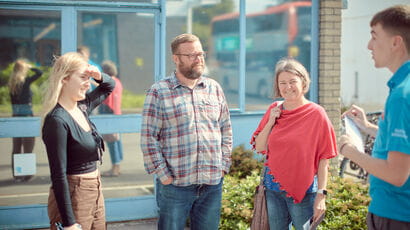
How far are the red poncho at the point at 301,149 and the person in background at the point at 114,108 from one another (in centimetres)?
261

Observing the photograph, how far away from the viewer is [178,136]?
11.9 feet

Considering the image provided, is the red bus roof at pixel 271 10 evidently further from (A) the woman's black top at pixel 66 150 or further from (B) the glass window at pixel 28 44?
(A) the woman's black top at pixel 66 150

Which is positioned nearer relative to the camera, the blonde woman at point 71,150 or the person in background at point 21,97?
the blonde woman at point 71,150

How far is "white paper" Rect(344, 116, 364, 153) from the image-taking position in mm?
2658

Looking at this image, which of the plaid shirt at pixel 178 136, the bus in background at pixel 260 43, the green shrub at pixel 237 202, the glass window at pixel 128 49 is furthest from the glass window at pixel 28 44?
the plaid shirt at pixel 178 136

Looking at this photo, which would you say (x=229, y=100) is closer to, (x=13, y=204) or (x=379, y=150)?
(x=13, y=204)

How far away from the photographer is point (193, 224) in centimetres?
385

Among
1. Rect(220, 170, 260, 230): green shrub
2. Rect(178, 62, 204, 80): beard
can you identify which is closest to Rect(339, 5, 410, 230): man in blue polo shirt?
Rect(178, 62, 204, 80): beard

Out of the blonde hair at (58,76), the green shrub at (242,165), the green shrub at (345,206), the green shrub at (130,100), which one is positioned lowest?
the green shrub at (345,206)

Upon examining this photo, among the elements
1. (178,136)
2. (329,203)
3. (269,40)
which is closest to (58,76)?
(178,136)

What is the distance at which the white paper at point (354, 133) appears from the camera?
8.72 feet

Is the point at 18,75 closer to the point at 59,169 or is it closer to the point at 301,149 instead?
the point at 59,169

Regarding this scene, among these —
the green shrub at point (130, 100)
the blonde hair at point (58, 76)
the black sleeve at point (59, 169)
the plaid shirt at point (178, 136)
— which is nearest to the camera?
the black sleeve at point (59, 169)

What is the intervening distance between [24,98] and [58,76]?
2.48 meters
